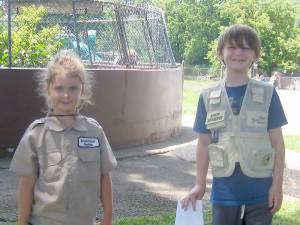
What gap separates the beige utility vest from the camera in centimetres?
322

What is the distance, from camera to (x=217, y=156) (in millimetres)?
3295

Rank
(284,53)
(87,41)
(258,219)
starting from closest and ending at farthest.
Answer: (258,219) → (87,41) → (284,53)

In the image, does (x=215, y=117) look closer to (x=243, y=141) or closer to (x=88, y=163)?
(x=243, y=141)

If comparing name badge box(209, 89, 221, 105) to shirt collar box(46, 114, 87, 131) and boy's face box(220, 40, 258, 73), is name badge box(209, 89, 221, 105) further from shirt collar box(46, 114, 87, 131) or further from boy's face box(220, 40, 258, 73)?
shirt collar box(46, 114, 87, 131)

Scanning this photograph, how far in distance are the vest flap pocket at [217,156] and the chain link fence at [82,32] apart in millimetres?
6209

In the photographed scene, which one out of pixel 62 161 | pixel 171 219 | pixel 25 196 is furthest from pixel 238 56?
pixel 171 219

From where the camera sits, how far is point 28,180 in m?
2.74

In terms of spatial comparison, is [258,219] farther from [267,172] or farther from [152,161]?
[152,161]

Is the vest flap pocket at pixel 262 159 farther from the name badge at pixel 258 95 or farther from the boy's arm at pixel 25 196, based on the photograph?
the boy's arm at pixel 25 196

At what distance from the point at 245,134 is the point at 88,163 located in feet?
3.09

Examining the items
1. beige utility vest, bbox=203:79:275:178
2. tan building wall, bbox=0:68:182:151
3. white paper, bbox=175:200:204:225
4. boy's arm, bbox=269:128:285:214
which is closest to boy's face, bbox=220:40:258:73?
beige utility vest, bbox=203:79:275:178

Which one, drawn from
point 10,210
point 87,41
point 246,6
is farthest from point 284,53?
point 10,210

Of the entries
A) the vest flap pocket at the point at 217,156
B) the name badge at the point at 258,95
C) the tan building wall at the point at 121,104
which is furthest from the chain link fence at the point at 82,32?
the name badge at the point at 258,95

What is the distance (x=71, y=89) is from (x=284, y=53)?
60497 millimetres
